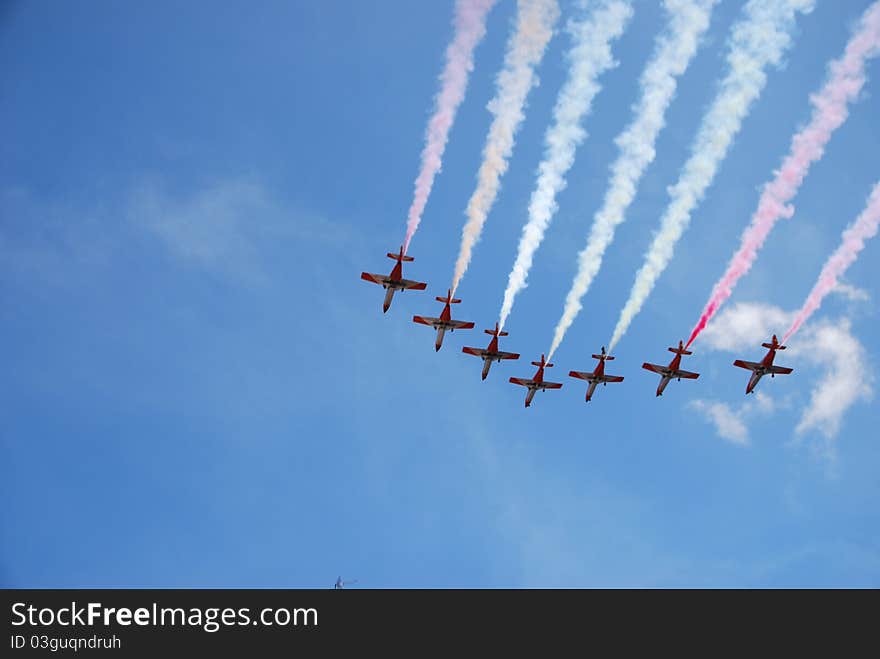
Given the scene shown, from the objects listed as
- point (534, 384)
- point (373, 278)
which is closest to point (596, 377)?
point (534, 384)

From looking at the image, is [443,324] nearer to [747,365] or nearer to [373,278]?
[373,278]

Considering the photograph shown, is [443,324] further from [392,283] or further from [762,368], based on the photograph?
[762,368]

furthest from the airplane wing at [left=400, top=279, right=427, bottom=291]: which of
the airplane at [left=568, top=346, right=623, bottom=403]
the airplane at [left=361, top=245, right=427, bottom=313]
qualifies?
the airplane at [left=568, top=346, right=623, bottom=403]

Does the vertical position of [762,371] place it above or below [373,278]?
below

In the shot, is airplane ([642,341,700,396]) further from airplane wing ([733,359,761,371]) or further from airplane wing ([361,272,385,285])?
airplane wing ([361,272,385,285])

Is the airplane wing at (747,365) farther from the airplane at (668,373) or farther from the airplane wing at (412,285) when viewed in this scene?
the airplane wing at (412,285)

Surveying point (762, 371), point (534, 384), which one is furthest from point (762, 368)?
point (534, 384)

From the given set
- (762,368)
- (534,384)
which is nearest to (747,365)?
(762,368)
